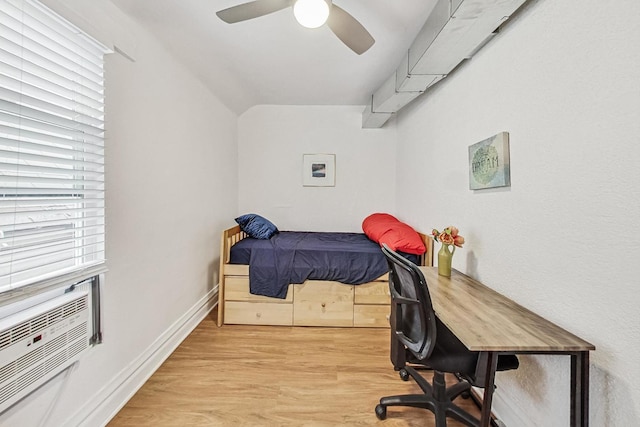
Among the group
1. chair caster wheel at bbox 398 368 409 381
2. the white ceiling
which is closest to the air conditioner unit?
the white ceiling

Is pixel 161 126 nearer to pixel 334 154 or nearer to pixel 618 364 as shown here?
pixel 334 154

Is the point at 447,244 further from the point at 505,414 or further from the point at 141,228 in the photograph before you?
the point at 141,228

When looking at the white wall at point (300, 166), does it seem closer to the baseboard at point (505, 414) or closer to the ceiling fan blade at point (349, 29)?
the ceiling fan blade at point (349, 29)

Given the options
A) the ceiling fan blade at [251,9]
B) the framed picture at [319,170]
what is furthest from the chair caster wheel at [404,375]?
the framed picture at [319,170]

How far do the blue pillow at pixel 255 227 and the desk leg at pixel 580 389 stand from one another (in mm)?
2562

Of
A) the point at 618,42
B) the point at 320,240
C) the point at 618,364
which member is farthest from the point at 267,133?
the point at 618,364

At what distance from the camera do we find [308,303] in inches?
101

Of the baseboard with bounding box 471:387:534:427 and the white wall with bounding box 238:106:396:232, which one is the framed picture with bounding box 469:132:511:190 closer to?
the baseboard with bounding box 471:387:534:427

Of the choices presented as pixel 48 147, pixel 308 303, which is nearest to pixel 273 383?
pixel 308 303

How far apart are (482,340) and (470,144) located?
1.32 metres

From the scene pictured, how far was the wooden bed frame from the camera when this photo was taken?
256 centimetres

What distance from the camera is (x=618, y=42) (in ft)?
3.02

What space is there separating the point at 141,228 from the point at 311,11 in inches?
64.1

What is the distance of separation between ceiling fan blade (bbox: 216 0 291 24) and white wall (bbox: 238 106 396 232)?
2310 millimetres
